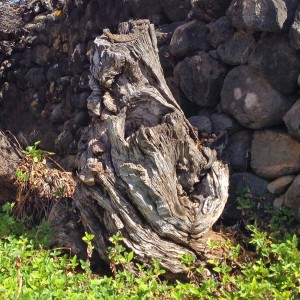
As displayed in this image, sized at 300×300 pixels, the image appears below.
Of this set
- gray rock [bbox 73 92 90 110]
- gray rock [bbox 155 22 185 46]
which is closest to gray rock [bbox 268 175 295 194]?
gray rock [bbox 155 22 185 46]

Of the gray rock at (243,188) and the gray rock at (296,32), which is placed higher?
the gray rock at (296,32)

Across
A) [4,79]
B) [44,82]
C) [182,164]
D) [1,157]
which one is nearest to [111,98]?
[182,164]

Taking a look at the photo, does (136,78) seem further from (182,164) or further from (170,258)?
(170,258)

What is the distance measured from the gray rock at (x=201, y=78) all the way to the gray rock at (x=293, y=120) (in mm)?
579

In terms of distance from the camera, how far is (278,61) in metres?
3.82

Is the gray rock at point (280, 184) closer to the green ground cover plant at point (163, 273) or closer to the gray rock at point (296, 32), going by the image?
the green ground cover plant at point (163, 273)

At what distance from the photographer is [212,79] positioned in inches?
165

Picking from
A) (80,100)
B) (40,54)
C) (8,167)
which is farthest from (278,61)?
(40,54)

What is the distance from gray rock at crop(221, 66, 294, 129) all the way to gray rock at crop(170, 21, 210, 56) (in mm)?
331

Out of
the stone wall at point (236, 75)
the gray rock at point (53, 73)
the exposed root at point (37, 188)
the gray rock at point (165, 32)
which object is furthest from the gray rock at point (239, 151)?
the gray rock at point (53, 73)

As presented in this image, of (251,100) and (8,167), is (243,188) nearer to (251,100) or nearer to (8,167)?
(251,100)

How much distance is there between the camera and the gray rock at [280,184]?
3873 millimetres

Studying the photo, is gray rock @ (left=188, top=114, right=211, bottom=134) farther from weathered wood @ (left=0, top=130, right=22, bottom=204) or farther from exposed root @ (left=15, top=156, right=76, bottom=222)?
weathered wood @ (left=0, top=130, right=22, bottom=204)

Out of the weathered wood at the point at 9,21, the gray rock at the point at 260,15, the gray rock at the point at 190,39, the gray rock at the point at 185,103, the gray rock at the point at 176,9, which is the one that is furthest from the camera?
the weathered wood at the point at 9,21
